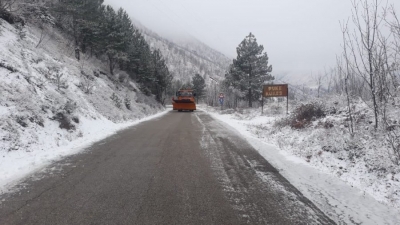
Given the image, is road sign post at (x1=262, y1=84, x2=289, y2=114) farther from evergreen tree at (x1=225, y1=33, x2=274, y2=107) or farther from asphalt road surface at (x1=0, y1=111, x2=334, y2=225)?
asphalt road surface at (x1=0, y1=111, x2=334, y2=225)

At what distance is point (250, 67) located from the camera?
3294 cm

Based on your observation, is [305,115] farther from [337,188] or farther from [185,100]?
[185,100]

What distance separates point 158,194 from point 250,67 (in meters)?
30.8

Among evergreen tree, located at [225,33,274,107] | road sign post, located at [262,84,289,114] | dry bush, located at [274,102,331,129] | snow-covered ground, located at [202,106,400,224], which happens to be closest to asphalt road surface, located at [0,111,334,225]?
snow-covered ground, located at [202,106,400,224]

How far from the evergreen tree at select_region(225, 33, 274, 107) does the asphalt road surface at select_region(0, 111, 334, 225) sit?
90.0ft

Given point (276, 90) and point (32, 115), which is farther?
point (276, 90)

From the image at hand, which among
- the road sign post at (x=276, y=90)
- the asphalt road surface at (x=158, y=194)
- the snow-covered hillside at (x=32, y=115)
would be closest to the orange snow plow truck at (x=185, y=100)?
the road sign post at (x=276, y=90)

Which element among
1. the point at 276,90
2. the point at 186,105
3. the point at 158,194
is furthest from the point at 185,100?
the point at 158,194

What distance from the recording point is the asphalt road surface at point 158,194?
128 inches

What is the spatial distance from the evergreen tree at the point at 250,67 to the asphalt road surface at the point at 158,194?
27443 millimetres

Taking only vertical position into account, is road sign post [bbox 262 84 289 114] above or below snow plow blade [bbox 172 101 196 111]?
above

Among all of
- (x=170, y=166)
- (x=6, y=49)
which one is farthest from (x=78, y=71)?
(x=170, y=166)

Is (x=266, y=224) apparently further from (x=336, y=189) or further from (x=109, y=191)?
(x=109, y=191)

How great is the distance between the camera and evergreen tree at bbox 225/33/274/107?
3253 cm
